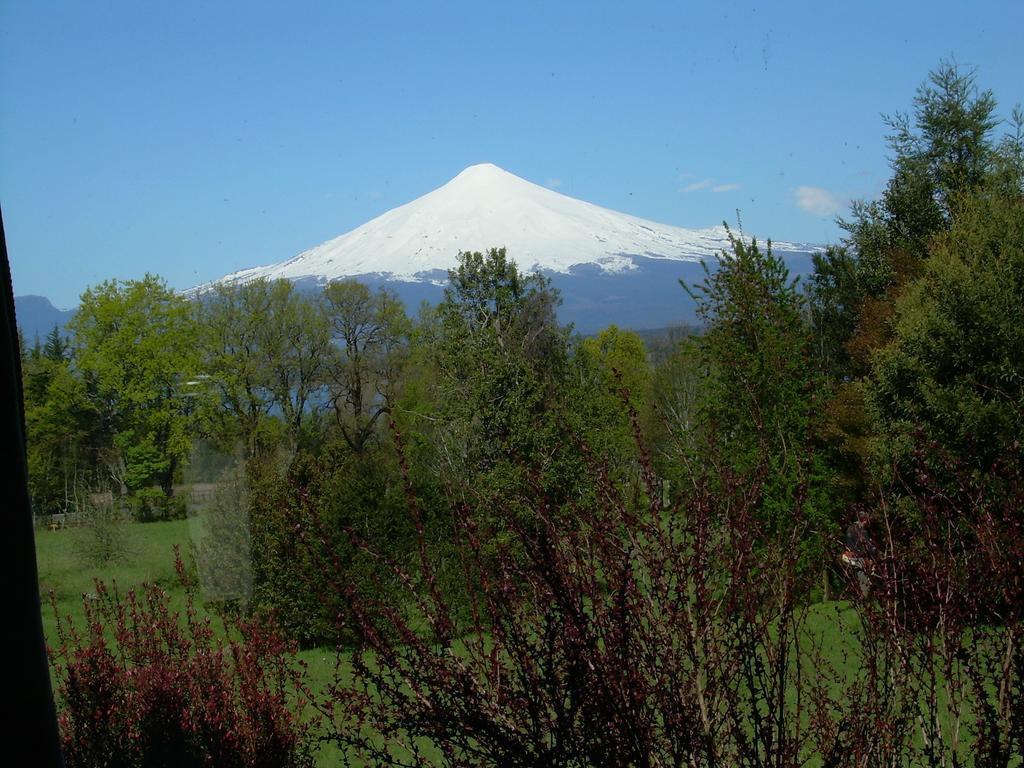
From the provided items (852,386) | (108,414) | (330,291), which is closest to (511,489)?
(108,414)

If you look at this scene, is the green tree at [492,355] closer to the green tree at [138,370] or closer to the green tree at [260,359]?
the green tree at [260,359]

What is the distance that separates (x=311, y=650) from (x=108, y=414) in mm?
4812

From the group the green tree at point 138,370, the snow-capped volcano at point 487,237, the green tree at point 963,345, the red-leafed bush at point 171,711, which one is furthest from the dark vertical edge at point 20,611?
the snow-capped volcano at point 487,237

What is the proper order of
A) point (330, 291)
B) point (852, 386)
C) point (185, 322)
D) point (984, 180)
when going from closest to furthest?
1. point (185, 322)
2. point (852, 386)
3. point (984, 180)
4. point (330, 291)

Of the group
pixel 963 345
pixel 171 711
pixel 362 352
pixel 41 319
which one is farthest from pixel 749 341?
A: pixel 362 352

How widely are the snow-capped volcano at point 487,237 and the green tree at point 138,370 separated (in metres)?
13.6

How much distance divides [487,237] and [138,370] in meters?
23.8

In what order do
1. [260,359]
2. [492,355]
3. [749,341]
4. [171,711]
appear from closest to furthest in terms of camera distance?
[171,711] < [749,341] < [492,355] < [260,359]

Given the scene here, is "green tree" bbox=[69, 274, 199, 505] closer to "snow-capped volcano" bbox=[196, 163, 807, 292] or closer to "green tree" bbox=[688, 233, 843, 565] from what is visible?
"green tree" bbox=[688, 233, 843, 565]

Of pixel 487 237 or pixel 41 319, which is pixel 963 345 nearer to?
pixel 41 319

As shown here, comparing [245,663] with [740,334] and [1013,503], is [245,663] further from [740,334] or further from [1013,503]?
[740,334]

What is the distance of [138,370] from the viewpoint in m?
12.2

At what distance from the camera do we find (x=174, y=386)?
13.9 meters

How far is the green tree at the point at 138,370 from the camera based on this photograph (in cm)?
1132
